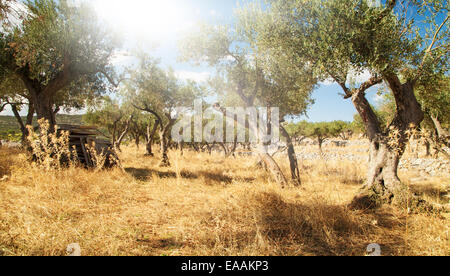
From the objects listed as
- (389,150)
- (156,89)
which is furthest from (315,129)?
(389,150)

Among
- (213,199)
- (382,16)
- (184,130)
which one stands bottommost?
(213,199)

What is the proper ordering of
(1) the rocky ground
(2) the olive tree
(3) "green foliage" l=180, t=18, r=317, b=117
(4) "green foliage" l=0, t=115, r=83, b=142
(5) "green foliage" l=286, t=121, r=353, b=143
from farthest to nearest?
(5) "green foliage" l=286, t=121, r=353, b=143, (4) "green foliage" l=0, t=115, r=83, b=142, (1) the rocky ground, (3) "green foliage" l=180, t=18, r=317, b=117, (2) the olive tree

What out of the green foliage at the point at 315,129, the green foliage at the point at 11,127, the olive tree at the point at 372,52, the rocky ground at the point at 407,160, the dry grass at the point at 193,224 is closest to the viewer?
the dry grass at the point at 193,224

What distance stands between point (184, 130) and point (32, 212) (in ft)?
92.0

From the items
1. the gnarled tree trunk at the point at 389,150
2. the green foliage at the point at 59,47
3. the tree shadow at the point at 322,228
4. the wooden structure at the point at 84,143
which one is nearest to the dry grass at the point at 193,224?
the tree shadow at the point at 322,228

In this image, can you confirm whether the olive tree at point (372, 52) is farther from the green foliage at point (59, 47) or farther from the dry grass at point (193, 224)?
the green foliage at point (59, 47)

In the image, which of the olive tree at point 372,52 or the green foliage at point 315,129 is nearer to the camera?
the olive tree at point 372,52

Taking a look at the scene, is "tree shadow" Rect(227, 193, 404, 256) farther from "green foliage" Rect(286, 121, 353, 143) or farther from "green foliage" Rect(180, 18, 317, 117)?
"green foliage" Rect(286, 121, 353, 143)

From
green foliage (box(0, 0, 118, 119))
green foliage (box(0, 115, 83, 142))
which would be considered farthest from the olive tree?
green foliage (box(0, 115, 83, 142))

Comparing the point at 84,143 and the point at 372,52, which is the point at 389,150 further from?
the point at 84,143

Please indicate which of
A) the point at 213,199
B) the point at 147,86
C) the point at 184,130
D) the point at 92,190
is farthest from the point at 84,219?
the point at 184,130

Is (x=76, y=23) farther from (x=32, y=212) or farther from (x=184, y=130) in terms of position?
(x=184, y=130)
